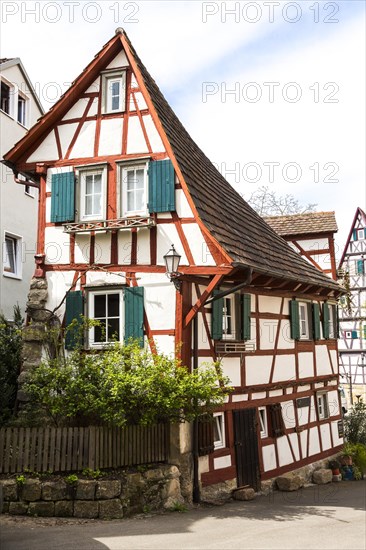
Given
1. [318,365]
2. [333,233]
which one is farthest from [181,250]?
[333,233]

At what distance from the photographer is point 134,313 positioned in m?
12.4

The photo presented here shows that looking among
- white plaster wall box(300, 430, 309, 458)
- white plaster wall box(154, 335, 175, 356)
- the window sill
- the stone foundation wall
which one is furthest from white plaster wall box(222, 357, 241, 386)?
the window sill

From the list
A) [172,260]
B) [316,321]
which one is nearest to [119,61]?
[172,260]

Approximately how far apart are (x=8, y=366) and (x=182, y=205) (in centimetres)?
503

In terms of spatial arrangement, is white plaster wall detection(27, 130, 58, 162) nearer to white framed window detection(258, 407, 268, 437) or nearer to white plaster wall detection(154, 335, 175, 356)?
white plaster wall detection(154, 335, 175, 356)

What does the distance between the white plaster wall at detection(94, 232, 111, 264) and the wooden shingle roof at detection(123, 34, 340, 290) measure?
2.04 metres

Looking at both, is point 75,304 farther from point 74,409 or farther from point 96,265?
point 74,409

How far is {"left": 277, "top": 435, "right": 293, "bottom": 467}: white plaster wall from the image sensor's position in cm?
1537

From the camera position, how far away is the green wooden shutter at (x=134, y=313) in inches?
485

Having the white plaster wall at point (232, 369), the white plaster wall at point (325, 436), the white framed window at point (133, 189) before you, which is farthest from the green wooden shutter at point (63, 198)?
the white plaster wall at point (325, 436)

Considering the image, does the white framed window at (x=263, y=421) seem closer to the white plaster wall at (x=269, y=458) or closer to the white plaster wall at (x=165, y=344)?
the white plaster wall at (x=269, y=458)

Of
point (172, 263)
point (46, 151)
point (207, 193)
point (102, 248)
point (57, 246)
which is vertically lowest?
point (172, 263)

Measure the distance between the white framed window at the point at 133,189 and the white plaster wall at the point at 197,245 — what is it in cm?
115

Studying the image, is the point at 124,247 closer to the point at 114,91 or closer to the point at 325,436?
the point at 114,91
